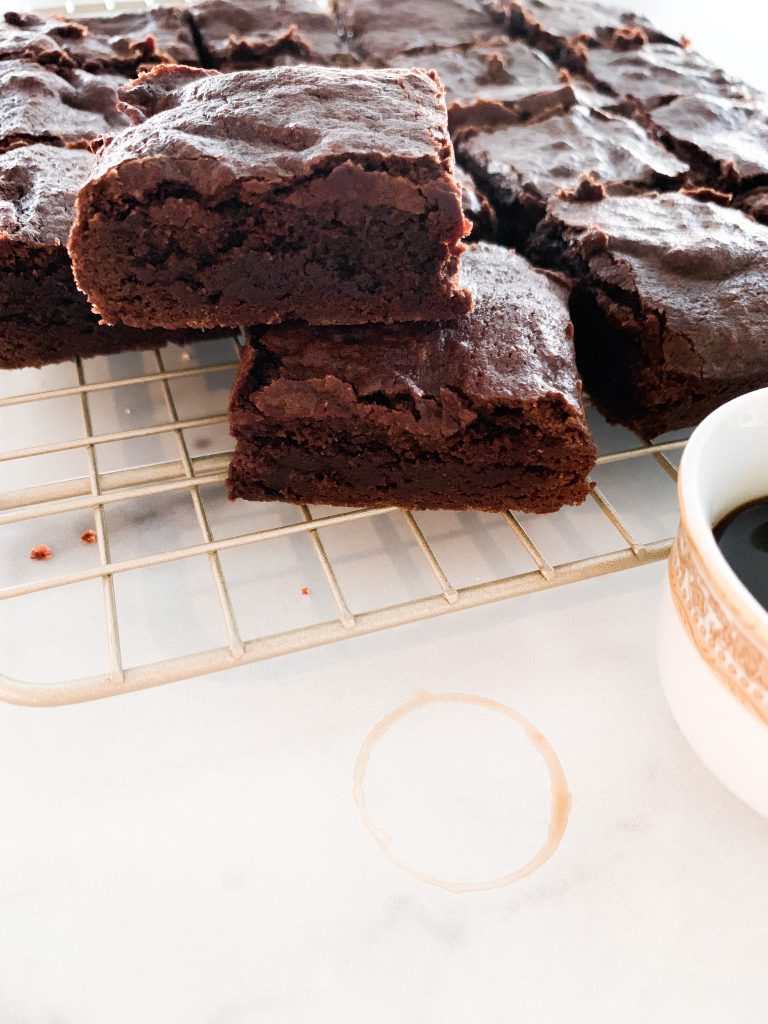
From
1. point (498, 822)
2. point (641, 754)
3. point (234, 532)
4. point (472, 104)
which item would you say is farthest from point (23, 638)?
point (472, 104)

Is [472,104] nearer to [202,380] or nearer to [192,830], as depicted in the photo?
[202,380]

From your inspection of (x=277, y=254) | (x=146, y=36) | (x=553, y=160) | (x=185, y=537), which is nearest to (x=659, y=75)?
(x=553, y=160)

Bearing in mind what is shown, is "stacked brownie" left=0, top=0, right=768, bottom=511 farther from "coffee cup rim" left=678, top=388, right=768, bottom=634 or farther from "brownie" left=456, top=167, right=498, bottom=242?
"coffee cup rim" left=678, top=388, right=768, bottom=634

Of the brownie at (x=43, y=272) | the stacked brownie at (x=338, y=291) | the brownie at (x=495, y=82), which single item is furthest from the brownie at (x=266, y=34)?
the stacked brownie at (x=338, y=291)

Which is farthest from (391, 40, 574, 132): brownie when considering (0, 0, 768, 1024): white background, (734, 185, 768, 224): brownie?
(0, 0, 768, 1024): white background

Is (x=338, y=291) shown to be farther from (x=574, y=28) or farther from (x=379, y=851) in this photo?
(x=574, y=28)

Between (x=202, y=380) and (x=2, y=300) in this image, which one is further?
(x=202, y=380)

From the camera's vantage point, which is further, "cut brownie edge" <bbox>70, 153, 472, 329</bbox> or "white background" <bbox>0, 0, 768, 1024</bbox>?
"cut brownie edge" <bbox>70, 153, 472, 329</bbox>
